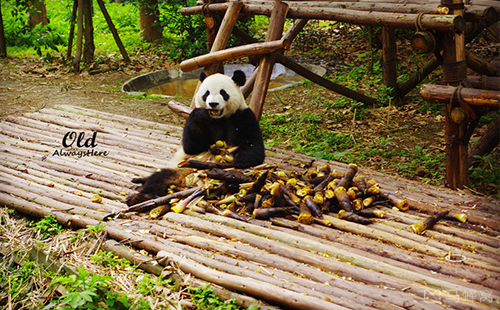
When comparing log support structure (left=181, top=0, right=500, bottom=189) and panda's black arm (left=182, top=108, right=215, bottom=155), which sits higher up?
log support structure (left=181, top=0, right=500, bottom=189)

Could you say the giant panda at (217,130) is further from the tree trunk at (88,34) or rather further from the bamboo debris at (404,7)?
the tree trunk at (88,34)

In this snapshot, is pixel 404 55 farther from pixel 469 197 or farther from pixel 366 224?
pixel 366 224

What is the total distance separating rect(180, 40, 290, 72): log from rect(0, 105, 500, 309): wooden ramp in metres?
1.10

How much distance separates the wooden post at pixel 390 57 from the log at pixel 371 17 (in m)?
2.07

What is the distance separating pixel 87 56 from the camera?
31.8ft

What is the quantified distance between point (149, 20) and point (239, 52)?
23.9 feet

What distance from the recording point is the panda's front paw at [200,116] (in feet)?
12.6

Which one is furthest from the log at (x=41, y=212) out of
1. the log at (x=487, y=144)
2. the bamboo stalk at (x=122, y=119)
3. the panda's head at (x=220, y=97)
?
the log at (x=487, y=144)

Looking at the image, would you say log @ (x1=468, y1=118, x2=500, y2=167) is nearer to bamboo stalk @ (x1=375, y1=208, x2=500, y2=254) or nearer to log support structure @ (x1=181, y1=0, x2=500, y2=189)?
log support structure @ (x1=181, y1=0, x2=500, y2=189)

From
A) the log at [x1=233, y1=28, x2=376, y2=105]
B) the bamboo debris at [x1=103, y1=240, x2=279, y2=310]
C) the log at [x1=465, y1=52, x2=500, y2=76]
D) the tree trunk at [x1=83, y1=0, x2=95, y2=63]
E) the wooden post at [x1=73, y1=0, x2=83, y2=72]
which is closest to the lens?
the bamboo debris at [x1=103, y1=240, x2=279, y2=310]

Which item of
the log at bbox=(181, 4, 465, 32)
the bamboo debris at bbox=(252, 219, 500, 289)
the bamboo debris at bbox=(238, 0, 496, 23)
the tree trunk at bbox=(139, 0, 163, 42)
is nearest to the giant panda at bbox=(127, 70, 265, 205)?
the bamboo debris at bbox=(252, 219, 500, 289)

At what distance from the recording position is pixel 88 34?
9.48 m

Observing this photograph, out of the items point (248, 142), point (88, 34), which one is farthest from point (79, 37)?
point (248, 142)

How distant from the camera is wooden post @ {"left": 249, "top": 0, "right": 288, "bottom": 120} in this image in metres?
4.70
